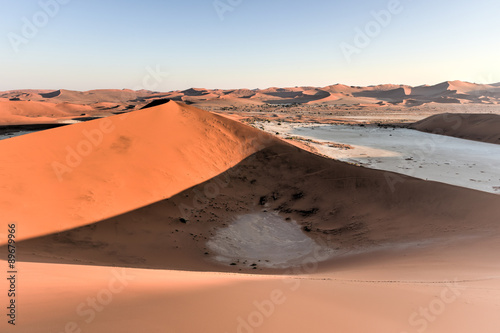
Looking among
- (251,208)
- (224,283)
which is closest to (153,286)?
(224,283)

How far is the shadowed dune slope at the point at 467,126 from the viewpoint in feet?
106

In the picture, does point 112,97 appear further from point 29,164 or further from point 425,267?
point 425,267

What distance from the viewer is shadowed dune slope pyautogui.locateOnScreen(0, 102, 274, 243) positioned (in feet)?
30.2

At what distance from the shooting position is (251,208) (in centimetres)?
1297

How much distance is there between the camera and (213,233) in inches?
412

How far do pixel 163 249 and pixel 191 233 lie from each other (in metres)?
1.62

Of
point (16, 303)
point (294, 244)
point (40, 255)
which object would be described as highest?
point (16, 303)
